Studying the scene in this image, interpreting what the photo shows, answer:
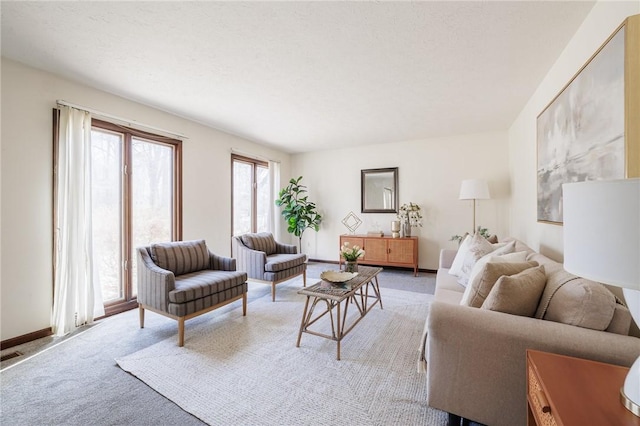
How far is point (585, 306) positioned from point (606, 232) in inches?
28.4

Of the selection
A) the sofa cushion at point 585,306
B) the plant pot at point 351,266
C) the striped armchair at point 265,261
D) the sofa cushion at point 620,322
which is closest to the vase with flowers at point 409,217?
the striped armchair at point 265,261

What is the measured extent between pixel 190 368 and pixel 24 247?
1.93 meters

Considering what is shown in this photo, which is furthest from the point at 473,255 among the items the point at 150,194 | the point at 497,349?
the point at 150,194

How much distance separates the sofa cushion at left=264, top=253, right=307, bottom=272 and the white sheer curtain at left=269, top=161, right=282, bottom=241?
1454 mm

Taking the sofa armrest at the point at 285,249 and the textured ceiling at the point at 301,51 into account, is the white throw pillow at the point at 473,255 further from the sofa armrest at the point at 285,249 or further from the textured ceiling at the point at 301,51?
the sofa armrest at the point at 285,249

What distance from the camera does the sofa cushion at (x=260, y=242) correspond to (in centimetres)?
385

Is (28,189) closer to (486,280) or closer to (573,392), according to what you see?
(486,280)

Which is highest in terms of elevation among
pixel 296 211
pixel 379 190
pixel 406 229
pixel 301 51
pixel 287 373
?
pixel 301 51

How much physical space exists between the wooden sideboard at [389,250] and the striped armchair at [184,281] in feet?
8.11

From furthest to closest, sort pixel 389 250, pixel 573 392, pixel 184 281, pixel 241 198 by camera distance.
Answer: pixel 241 198 < pixel 389 250 < pixel 184 281 < pixel 573 392

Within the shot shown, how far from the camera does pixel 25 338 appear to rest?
231 centimetres

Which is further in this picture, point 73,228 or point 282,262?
point 282,262

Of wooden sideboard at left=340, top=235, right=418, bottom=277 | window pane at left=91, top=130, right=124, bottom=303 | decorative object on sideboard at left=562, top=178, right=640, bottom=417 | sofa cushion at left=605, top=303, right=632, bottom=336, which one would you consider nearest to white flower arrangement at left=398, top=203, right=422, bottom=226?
wooden sideboard at left=340, top=235, right=418, bottom=277

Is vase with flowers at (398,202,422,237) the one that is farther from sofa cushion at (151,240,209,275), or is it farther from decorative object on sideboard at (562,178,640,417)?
decorative object on sideboard at (562,178,640,417)
